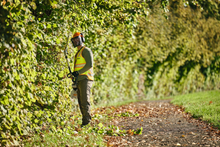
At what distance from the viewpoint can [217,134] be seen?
5.39 m

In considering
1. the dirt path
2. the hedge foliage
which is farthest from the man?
the dirt path

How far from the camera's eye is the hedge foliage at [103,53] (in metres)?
3.71

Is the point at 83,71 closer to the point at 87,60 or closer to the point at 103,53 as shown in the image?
the point at 87,60

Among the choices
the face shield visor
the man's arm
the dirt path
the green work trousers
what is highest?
the face shield visor

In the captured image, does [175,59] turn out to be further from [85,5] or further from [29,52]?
[29,52]

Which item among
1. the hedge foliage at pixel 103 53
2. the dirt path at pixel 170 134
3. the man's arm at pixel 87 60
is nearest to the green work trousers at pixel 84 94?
the man's arm at pixel 87 60

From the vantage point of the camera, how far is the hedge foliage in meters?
3.71

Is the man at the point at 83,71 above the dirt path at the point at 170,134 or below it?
above

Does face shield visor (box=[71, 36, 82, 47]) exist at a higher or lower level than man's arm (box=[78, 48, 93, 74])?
higher

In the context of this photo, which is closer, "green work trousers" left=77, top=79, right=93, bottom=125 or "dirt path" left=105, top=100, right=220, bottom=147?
"dirt path" left=105, top=100, right=220, bottom=147

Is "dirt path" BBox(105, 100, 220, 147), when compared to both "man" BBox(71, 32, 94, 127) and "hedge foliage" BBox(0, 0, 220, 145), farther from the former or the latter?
"hedge foliage" BBox(0, 0, 220, 145)

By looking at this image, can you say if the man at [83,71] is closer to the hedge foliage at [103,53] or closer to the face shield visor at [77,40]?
the face shield visor at [77,40]

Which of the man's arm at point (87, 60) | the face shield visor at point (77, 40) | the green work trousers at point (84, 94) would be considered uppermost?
the face shield visor at point (77, 40)

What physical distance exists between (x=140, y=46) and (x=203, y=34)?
7.66 m
